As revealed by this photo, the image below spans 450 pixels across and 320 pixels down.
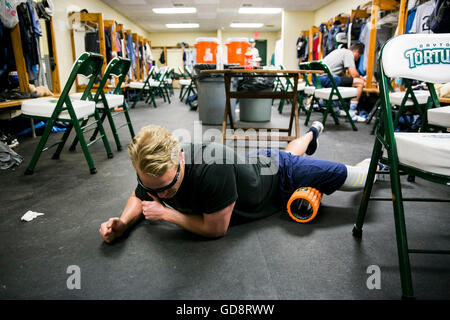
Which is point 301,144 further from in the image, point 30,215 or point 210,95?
point 210,95

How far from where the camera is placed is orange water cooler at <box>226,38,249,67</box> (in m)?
4.04

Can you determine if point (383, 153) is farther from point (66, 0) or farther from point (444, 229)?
point (66, 0)

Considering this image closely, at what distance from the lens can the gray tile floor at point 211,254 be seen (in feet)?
3.08

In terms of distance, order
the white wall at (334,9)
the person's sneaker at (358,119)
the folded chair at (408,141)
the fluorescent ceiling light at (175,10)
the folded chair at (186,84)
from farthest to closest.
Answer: the fluorescent ceiling light at (175,10) < the white wall at (334,9) < the folded chair at (186,84) < the person's sneaker at (358,119) < the folded chair at (408,141)

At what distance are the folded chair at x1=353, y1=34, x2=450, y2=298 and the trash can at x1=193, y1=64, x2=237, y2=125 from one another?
2.85 meters

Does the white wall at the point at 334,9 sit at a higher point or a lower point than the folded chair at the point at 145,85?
higher

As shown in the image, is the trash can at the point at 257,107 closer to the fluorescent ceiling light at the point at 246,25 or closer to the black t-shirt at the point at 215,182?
the black t-shirt at the point at 215,182

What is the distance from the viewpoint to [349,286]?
948mm

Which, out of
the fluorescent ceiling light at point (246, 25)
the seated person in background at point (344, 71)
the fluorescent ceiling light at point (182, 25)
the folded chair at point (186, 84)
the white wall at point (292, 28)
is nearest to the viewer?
the seated person in background at point (344, 71)

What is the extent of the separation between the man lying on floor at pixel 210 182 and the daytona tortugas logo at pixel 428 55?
559 millimetres

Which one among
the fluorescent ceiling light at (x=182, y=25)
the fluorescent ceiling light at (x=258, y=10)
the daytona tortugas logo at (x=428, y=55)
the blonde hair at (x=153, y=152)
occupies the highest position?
the fluorescent ceiling light at (x=182, y=25)

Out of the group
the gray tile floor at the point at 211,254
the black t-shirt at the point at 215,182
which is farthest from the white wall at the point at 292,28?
the black t-shirt at the point at 215,182

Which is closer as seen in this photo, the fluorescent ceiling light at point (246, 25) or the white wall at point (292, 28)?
the white wall at point (292, 28)

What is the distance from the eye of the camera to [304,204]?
141cm
